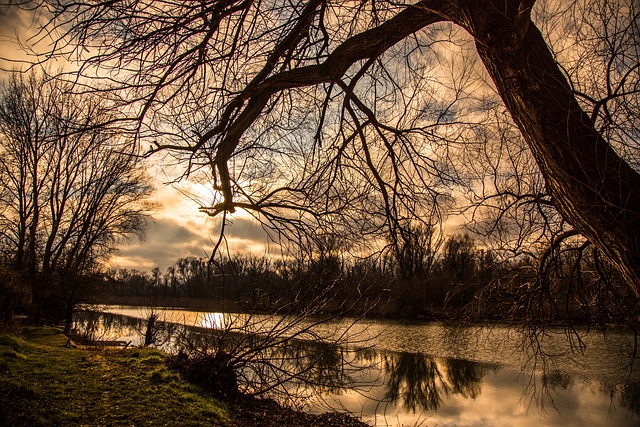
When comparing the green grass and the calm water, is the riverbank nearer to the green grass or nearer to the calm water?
the green grass

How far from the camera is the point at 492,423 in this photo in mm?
7500

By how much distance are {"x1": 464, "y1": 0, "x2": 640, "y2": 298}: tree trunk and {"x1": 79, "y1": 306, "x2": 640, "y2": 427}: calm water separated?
3365 mm

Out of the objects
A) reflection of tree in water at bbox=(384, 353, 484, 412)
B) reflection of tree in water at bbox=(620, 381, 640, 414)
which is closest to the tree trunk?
reflection of tree in water at bbox=(384, 353, 484, 412)

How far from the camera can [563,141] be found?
1.94 meters

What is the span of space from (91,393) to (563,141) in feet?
13.7

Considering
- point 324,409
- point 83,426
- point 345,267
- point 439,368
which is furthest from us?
point 439,368

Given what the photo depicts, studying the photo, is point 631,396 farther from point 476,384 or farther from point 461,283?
point 461,283

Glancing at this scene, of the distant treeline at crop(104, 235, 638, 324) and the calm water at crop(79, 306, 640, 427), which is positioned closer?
the distant treeline at crop(104, 235, 638, 324)

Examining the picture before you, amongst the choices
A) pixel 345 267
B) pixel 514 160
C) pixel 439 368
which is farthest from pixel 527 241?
pixel 439 368

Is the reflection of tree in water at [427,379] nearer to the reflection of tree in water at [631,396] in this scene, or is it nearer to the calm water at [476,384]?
the calm water at [476,384]

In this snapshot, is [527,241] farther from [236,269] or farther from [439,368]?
[439,368]

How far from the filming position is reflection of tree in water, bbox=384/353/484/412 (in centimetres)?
862

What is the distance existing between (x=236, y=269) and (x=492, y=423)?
6403mm

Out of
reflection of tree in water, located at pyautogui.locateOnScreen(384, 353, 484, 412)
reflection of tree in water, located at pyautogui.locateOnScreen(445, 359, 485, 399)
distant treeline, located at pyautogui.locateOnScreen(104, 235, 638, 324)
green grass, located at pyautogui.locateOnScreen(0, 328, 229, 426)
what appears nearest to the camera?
green grass, located at pyautogui.locateOnScreen(0, 328, 229, 426)
